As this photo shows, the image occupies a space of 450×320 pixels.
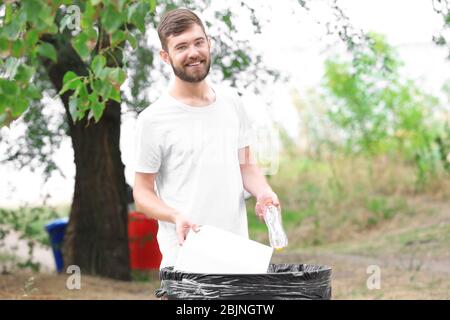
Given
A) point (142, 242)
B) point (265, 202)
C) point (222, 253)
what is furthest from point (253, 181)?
point (142, 242)

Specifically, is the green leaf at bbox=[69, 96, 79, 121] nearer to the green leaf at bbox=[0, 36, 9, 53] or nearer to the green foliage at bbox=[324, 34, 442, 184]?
the green leaf at bbox=[0, 36, 9, 53]

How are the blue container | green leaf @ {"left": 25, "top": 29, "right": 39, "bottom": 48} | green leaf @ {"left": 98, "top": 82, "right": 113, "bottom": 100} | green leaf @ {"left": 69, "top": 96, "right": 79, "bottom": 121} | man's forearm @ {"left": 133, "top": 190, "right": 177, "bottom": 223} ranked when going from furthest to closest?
the blue container, green leaf @ {"left": 69, "top": 96, "right": 79, "bottom": 121}, green leaf @ {"left": 98, "top": 82, "right": 113, "bottom": 100}, green leaf @ {"left": 25, "top": 29, "right": 39, "bottom": 48}, man's forearm @ {"left": 133, "top": 190, "right": 177, "bottom": 223}

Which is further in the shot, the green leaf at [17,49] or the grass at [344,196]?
the grass at [344,196]

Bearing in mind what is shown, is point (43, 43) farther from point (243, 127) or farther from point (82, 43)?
point (243, 127)

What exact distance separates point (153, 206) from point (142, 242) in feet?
20.9

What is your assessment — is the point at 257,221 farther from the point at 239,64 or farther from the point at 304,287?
the point at 304,287

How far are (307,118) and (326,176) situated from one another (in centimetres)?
127

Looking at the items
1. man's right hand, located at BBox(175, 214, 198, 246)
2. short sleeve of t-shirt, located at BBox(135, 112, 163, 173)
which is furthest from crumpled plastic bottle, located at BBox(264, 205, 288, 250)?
short sleeve of t-shirt, located at BBox(135, 112, 163, 173)

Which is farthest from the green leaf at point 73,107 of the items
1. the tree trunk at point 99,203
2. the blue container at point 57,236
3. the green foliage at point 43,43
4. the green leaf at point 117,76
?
the blue container at point 57,236

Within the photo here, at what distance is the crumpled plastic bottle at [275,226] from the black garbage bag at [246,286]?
24cm

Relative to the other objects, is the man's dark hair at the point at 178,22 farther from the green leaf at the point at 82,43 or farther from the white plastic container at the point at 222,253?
the white plastic container at the point at 222,253

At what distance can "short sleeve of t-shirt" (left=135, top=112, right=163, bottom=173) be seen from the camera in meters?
3.57

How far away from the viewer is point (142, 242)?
9.81m

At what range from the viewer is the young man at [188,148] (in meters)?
3.53
